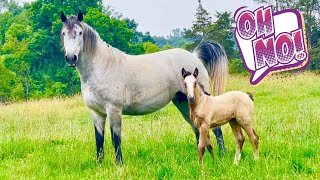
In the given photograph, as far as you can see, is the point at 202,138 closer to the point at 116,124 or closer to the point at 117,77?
the point at 116,124

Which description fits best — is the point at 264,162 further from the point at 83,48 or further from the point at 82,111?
the point at 82,111

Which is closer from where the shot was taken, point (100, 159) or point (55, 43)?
point (100, 159)

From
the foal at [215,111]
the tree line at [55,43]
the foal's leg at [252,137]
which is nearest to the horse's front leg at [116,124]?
the foal at [215,111]

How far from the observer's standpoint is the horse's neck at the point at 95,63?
20.4ft

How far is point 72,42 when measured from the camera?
582cm

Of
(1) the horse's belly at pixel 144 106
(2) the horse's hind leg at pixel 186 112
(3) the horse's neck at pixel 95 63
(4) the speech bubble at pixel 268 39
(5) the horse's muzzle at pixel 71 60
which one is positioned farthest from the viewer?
(4) the speech bubble at pixel 268 39

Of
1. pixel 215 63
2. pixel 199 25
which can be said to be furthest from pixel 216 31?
pixel 215 63

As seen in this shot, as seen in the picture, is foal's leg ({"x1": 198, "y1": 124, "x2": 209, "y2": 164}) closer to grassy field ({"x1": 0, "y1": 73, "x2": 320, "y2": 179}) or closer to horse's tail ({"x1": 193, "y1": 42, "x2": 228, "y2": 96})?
grassy field ({"x1": 0, "y1": 73, "x2": 320, "y2": 179})

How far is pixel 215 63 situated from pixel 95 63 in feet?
8.26

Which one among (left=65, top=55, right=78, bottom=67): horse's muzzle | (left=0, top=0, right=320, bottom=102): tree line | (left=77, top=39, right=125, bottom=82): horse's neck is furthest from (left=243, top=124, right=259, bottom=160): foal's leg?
(left=0, top=0, right=320, bottom=102): tree line

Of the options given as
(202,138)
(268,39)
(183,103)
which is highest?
(268,39)

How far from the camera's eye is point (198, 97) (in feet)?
18.3

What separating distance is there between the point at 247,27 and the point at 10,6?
62.2 meters

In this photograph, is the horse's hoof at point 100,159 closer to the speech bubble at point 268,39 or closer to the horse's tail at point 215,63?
the horse's tail at point 215,63
